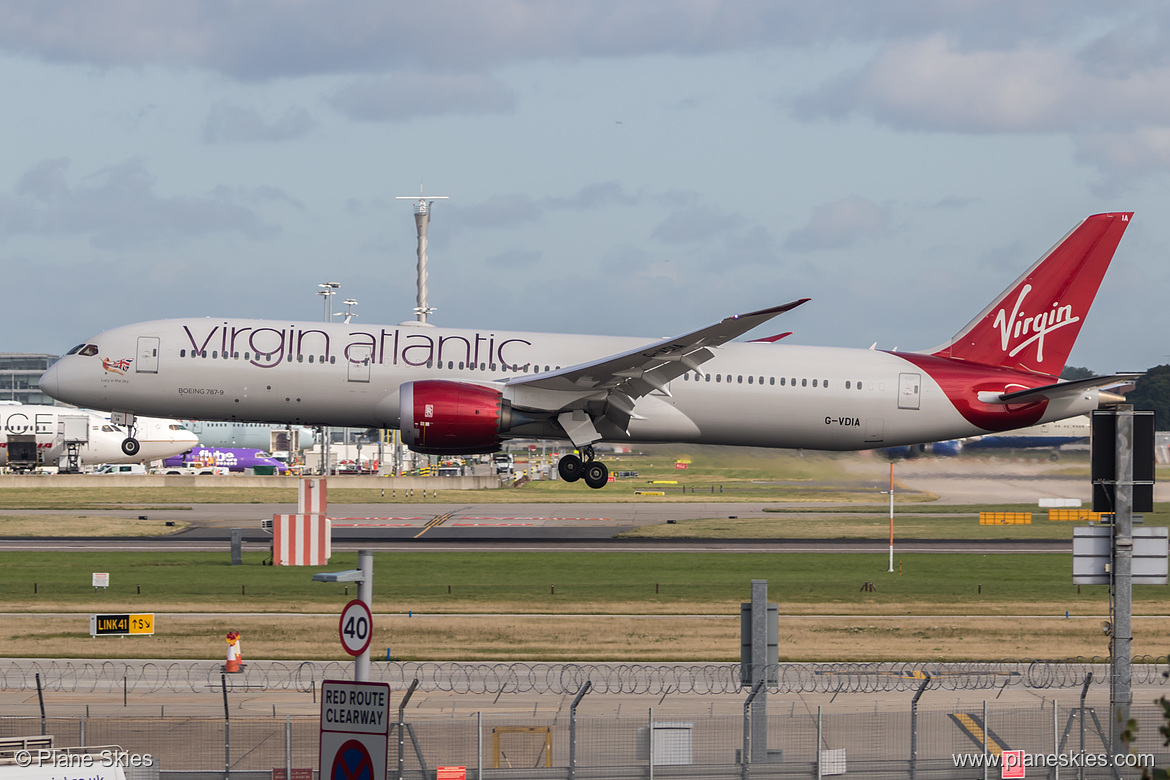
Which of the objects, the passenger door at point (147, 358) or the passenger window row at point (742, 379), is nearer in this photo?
the passenger door at point (147, 358)

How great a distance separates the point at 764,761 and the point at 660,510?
6424 cm

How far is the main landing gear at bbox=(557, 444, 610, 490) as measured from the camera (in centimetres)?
4381

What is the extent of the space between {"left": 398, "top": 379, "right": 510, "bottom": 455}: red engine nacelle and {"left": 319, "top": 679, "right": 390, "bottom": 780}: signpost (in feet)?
90.0

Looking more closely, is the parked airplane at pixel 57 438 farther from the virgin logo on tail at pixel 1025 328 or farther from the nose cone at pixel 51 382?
the virgin logo on tail at pixel 1025 328

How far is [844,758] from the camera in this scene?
20.1 meters

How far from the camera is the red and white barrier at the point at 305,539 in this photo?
41594 millimetres

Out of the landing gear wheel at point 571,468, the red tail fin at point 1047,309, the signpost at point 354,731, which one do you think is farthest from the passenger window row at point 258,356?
the signpost at point 354,731

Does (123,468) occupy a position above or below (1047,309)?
below

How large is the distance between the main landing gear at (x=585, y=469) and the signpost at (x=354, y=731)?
3046 cm

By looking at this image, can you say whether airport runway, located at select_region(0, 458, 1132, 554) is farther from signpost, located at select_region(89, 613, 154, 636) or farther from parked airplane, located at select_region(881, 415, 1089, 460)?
signpost, located at select_region(89, 613, 154, 636)

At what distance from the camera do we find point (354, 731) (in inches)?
515

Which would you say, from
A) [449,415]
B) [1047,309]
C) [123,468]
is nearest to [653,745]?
[449,415]

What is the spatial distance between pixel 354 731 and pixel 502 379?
30.7 meters

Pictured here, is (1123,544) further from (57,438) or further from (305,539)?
(57,438)
